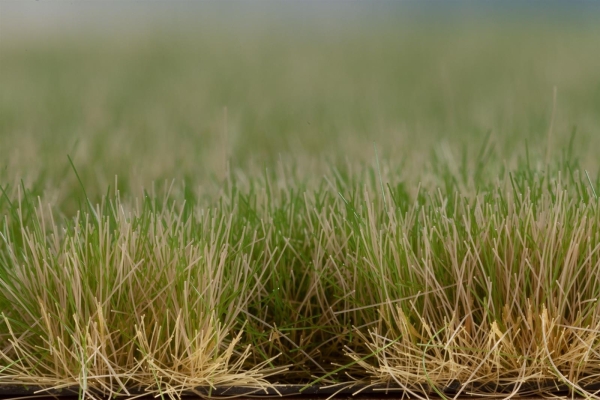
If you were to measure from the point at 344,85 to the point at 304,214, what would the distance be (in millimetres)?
3254

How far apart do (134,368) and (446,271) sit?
684mm

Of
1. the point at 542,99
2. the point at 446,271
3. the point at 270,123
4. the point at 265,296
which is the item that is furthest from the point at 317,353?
the point at 542,99

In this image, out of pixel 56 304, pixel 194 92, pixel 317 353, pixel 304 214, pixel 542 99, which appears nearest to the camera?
pixel 56 304

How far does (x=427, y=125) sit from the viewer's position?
351 centimetres

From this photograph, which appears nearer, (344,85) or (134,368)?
(134,368)

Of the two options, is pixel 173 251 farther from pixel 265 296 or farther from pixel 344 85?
pixel 344 85

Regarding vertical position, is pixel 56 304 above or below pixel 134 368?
above

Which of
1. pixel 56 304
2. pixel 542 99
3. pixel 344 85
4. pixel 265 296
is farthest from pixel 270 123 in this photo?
pixel 56 304

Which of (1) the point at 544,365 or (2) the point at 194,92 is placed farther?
(2) the point at 194,92

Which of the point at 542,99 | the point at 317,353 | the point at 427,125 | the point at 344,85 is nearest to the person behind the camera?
the point at 317,353

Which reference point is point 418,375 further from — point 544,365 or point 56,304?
point 56,304

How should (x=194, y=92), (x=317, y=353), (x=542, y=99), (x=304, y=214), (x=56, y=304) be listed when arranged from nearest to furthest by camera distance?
1. (x=56, y=304)
2. (x=317, y=353)
3. (x=304, y=214)
4. (x=542, y=99)
5. (x=194, y=92)

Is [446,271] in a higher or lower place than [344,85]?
higher

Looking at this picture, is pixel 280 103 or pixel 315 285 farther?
pixel 280 103
